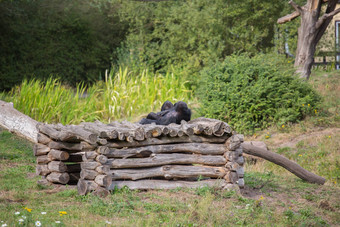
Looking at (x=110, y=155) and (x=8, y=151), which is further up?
(x=110, y=155)

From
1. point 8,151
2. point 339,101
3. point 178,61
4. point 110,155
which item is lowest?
point 8,151

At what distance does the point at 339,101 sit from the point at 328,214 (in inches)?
304

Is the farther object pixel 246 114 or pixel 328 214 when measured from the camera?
pixel 246 114

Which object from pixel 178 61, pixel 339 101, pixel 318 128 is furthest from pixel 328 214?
pixel 178 61

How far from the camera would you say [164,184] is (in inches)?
251

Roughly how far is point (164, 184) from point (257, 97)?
6.15 metres

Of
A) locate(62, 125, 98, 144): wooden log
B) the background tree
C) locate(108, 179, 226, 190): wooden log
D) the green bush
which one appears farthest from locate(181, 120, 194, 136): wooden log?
the background tree

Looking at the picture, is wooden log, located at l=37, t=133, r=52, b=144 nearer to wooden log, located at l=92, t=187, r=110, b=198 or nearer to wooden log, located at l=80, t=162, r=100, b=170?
wooden log, located at l=80, t=162, r=100, b=170

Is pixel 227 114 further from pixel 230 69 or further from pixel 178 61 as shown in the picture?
pixel 178 61

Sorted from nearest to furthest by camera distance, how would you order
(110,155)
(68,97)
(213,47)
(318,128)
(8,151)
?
(110,155), (8,151), (318,128), (68,97), (213,47)

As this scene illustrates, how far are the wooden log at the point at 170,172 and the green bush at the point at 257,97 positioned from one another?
557 centimetres

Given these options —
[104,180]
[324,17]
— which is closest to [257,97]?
[324,17]

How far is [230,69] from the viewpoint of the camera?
12703 millimetres

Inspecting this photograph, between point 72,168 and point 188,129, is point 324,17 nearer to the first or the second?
point 188,129
